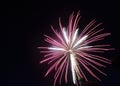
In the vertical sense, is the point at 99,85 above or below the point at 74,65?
below

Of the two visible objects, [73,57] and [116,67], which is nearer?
[116,67]

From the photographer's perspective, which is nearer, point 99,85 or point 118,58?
point 118,58

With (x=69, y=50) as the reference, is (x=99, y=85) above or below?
below

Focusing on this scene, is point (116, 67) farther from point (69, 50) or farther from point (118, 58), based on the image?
point (69, 50)

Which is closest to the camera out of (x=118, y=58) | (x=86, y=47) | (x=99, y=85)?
(x=118, y=58)

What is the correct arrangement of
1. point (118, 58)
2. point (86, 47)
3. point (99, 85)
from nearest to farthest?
point (118, 58), point (99, 85), point (86, 47)

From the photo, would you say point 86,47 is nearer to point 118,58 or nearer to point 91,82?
point 91,82

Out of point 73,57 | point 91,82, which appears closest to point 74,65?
point 73,57

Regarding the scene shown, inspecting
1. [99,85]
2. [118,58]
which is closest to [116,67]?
[118,58]
